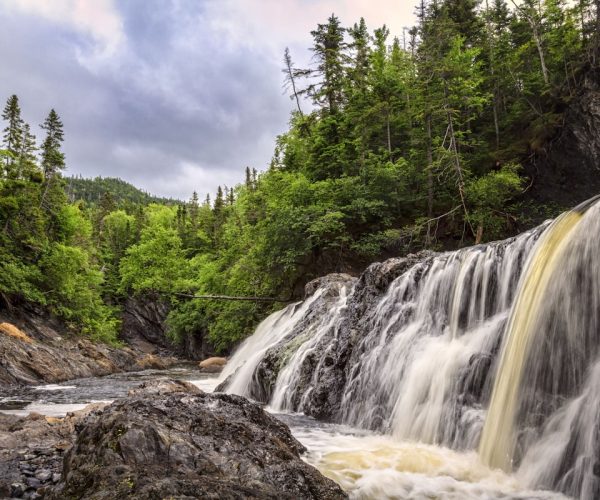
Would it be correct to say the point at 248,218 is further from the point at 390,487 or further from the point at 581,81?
the point at 390,487

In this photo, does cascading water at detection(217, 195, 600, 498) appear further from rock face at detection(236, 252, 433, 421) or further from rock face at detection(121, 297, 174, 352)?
rock face at detection(121, 297, 174, 352)

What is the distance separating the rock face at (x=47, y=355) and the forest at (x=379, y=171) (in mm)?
1317

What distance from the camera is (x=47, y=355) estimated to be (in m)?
18.7

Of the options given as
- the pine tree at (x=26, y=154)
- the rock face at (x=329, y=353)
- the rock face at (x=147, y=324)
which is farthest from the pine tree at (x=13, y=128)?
the rock face at (x=329, y=353)

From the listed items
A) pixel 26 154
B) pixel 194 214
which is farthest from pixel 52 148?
pixel 194 214

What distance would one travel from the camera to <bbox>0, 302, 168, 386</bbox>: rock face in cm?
1647

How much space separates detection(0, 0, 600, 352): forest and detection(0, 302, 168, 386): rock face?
1.32 metres

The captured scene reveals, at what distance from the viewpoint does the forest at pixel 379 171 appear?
18.1 metres

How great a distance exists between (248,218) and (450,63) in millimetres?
14739

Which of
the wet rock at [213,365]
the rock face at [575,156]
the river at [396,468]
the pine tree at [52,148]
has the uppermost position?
the pine tree at [52,148]

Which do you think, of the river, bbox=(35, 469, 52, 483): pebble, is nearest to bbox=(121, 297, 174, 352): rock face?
the river

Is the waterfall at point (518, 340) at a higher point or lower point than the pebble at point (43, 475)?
higher

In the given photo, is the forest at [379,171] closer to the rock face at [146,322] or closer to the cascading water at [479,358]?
the cascading water at [479,358]

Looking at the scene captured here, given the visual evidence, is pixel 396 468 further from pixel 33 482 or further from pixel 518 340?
pixel 33 482
